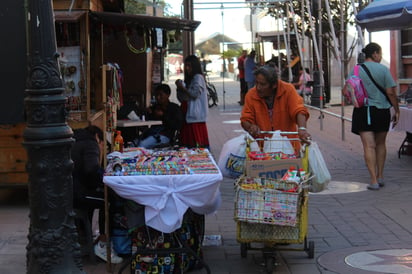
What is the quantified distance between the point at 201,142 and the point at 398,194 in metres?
3.53

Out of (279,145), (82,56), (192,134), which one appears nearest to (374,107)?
(279,145)

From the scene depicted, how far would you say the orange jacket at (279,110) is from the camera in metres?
6.52

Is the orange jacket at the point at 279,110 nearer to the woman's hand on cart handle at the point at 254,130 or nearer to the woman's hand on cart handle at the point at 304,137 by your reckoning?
the woman's hand on cart handle at the point at 254,130

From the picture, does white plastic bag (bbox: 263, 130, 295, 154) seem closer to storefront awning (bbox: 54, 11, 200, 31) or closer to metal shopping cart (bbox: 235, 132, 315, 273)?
metal shopping cart (bbox: 235, 132, 315, 273)

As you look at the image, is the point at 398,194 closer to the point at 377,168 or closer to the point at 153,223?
the point at 377,168

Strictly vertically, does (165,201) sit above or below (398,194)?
above

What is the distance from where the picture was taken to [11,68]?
26.8ft

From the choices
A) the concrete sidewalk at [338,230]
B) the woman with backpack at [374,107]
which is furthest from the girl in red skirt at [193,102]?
the woman with backpack at [374,107]

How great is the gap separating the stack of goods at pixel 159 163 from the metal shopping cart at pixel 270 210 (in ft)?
1.09

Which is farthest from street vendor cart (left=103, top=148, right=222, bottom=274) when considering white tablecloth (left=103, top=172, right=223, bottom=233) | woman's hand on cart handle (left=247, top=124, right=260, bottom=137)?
woman's hand on cart handle (left=247, top=124, right=260, bottom=137)

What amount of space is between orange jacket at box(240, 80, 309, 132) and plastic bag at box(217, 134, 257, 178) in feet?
1.25

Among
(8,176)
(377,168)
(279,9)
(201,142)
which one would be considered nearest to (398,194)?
(377,168)

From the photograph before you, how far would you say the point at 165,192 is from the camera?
5383 millimetres

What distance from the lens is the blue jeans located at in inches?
411
